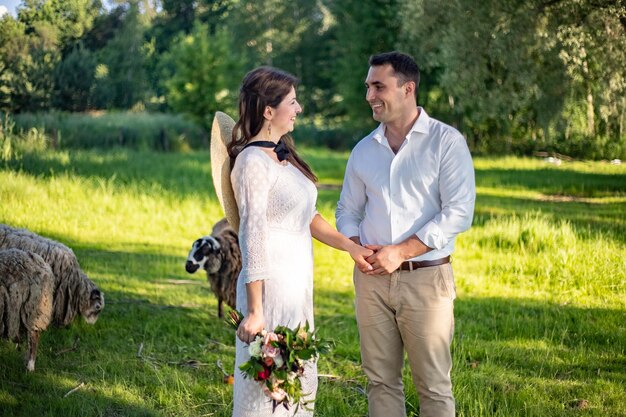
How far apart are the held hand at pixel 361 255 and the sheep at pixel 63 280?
159 inches

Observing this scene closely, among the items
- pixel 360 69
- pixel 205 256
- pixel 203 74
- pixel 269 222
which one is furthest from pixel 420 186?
pixel 203 74

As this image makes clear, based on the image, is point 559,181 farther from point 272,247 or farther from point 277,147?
point 272,247

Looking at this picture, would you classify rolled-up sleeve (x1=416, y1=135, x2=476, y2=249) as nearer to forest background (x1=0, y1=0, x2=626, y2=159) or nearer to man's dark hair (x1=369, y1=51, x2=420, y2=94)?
man's dark hair (x1=369, y1=51, x2=420, y2=94)

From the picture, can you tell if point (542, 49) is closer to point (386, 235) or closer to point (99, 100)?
point (99, 100)

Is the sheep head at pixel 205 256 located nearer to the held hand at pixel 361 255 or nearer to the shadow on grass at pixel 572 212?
the held hand at pixel 361 255

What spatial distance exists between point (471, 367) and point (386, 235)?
8.82 ft

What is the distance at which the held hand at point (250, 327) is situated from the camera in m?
3.95

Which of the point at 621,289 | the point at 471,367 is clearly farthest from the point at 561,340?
the point at 621,289

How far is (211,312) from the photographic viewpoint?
29.6ft

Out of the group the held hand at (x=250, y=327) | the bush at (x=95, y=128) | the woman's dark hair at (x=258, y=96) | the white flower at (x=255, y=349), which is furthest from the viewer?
the bush at (x=95, y=128)

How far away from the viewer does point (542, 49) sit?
1858 cm

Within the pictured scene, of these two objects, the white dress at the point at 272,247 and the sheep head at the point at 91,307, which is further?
the sheep head at the point at 91,307

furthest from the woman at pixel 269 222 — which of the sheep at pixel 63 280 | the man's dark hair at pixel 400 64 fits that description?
the sheep at pixel 63 280

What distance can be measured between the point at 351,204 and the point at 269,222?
3.17 ft
